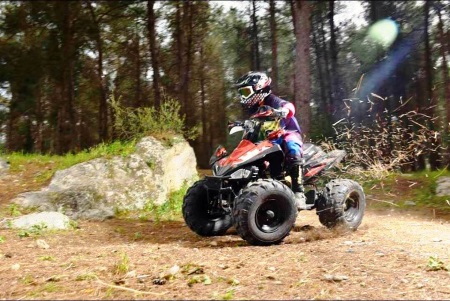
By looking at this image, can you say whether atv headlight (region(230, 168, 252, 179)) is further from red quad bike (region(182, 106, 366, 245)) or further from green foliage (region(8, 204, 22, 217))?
green foliage (region(8, 204, 22, 217))

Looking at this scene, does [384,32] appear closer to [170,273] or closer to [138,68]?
[138,68]

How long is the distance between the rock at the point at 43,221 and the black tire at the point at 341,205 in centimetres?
368

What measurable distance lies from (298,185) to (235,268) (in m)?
2.26

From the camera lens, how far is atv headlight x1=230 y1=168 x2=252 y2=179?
511cm

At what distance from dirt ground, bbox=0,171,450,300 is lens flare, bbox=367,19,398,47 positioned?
16242mm

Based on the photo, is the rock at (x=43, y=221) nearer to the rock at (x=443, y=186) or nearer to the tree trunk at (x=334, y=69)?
the rock at (x=443, y=186)

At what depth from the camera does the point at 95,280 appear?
9.98ft

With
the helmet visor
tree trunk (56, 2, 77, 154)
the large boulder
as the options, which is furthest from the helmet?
tree trunk (56, 2, 77, 154)

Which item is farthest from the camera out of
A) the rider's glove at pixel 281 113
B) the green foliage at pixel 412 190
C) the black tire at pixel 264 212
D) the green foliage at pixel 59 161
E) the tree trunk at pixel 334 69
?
the tree trunk at pixel 334 69

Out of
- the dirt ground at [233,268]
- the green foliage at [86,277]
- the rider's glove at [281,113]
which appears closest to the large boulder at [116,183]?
the dirt ground at [233,268]

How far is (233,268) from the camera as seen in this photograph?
3.52m

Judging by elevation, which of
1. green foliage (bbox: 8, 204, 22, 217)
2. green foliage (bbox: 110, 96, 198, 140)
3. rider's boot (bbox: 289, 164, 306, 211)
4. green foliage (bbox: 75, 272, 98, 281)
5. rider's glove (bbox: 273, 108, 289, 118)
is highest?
green foliage (bbox: 110, 96, 198, 140)

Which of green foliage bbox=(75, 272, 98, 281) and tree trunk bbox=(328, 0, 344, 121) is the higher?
tree trunk bbox=(328, 0, 344, 121)

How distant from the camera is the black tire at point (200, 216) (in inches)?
224
